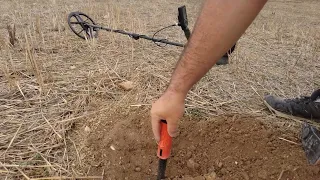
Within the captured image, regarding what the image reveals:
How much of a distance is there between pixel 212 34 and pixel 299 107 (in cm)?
135

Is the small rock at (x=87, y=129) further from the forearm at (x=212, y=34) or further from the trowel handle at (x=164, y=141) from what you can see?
the forearm at (x=212, y=34)

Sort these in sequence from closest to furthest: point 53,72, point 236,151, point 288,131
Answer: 1. point 236,151
2. point 288,131
3. point 53,72

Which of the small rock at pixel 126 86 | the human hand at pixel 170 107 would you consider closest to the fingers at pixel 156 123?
the human hand at pixel 170 107

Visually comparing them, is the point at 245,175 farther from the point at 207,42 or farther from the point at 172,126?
the point at 207,42

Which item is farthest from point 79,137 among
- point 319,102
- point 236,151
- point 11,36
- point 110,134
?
point 11,36

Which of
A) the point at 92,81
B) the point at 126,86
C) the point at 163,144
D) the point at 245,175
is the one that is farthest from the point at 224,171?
the point at 92,81

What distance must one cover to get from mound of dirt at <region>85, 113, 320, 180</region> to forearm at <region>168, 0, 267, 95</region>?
0.63m

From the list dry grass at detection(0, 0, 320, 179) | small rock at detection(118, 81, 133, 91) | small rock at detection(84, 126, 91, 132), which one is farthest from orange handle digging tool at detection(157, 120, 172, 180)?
small rock at detection(118, 81, 133, 91)

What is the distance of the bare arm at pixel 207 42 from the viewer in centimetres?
85

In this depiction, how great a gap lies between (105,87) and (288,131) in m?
1.23

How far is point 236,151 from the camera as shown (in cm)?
159

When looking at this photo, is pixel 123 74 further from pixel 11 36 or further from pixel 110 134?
pixel 11 36

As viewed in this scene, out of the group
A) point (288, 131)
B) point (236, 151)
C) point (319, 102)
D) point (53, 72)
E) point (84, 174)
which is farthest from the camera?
point (53, 72)

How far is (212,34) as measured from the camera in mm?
881
